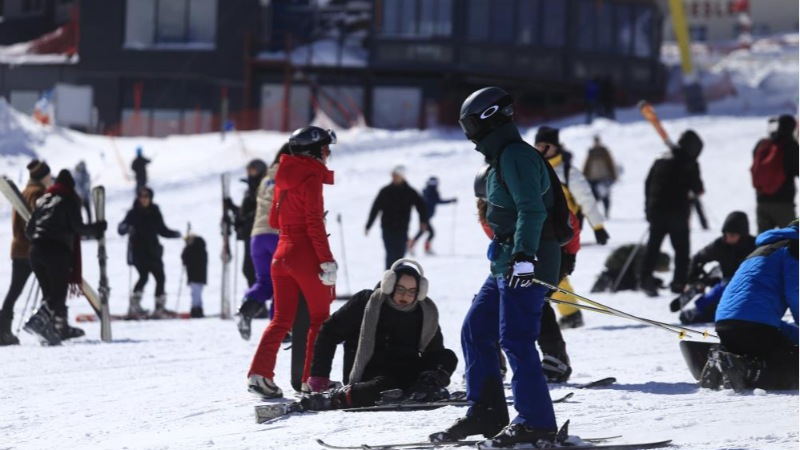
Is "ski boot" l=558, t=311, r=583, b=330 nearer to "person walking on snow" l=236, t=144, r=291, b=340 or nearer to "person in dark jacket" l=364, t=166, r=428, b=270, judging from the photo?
"person walking on snow" l=236, t=144, r=291, b=340

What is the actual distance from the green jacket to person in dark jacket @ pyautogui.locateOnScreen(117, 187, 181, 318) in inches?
335

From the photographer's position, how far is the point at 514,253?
5.06m

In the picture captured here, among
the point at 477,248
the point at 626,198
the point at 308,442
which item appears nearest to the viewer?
Answer: the point at 308,442

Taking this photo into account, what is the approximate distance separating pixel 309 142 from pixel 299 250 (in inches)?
24.6

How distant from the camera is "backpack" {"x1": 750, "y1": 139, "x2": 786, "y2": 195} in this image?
1117cm

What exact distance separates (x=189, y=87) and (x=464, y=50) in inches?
351

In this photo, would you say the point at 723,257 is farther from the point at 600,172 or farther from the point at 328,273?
the point at 600,172

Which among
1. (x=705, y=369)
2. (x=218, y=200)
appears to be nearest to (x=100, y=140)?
(x=218, y=200)

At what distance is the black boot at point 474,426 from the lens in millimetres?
5426

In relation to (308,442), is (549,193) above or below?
above

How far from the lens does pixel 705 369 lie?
676 centimetres

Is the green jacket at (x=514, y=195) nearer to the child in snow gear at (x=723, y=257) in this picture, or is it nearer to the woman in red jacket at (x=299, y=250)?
the woman in red jacket at (x=299, y=250)

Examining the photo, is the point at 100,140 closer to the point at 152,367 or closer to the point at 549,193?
the point at 152,367

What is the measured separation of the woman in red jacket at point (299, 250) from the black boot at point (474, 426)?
165 cm
